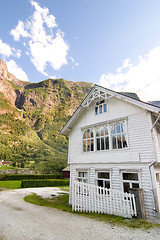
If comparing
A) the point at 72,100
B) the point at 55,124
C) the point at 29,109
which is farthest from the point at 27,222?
the point at 72,100

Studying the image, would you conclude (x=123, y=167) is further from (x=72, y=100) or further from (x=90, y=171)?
(x=72, y=100)

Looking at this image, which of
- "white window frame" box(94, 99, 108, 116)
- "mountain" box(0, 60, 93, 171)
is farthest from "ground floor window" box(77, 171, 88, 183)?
"mountain" box(0, 60, 93, 171)

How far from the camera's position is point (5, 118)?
422ft

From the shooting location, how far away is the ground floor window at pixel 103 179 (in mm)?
10270

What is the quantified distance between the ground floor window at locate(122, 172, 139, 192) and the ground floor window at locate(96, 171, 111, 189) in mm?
1200

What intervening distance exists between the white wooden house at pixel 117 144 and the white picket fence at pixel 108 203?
1.09 metres

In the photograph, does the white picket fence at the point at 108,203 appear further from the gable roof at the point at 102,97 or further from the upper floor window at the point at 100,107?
the upper floor window at the point at 100,107

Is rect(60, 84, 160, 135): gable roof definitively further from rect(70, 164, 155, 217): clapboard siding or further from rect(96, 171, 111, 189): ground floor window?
rect(96, 171, 111, 189): ground floor window

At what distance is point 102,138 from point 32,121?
15893 cm

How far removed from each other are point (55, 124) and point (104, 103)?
503 feet

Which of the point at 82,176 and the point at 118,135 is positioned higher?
the point at 118,135

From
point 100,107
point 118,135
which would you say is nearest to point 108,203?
point 118,135

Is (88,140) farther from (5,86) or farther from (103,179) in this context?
(5,86)

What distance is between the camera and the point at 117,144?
411 inches
